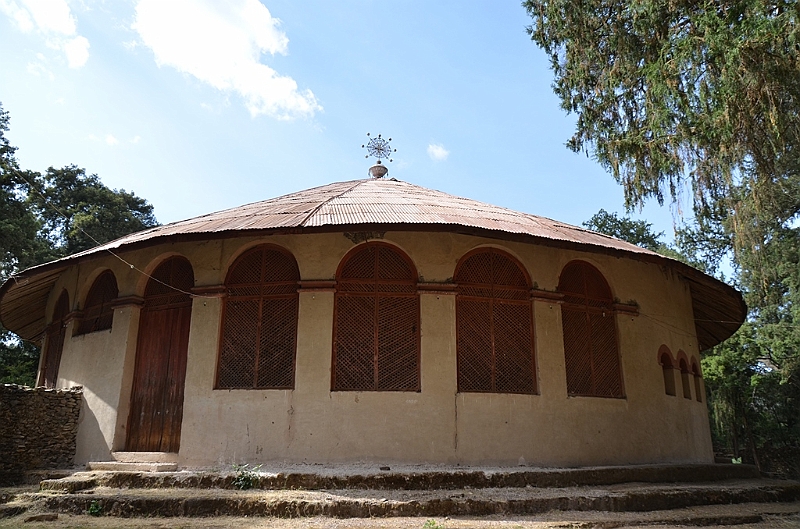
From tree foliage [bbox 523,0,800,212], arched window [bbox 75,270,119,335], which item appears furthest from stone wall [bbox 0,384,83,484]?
tree foliage [bbox 523,0,800,212]

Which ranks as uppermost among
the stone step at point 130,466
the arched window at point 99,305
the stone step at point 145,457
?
the arched window at point 99,305

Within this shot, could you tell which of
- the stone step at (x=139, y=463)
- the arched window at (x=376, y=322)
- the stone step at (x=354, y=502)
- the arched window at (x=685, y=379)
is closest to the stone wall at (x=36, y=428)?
the stone step at (x=139, y=463)

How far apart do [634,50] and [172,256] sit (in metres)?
7.91

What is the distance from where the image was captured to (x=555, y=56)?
11.2 meters

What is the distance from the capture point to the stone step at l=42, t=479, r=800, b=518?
6.91 metres

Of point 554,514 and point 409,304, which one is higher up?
point 409,304

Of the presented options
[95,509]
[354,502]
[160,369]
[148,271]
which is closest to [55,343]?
[148,271]

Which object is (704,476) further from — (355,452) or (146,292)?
(146,292)

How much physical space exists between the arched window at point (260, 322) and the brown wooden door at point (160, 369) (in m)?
0.80

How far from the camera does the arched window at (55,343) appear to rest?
39.4 ft

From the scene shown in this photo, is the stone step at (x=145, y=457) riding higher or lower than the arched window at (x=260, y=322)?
lower

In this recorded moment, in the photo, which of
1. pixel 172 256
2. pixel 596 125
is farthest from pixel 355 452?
pixel 596 125

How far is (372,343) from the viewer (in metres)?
9.19

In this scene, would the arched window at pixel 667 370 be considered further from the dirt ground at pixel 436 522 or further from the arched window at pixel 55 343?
the arched window at pixel 55 343
